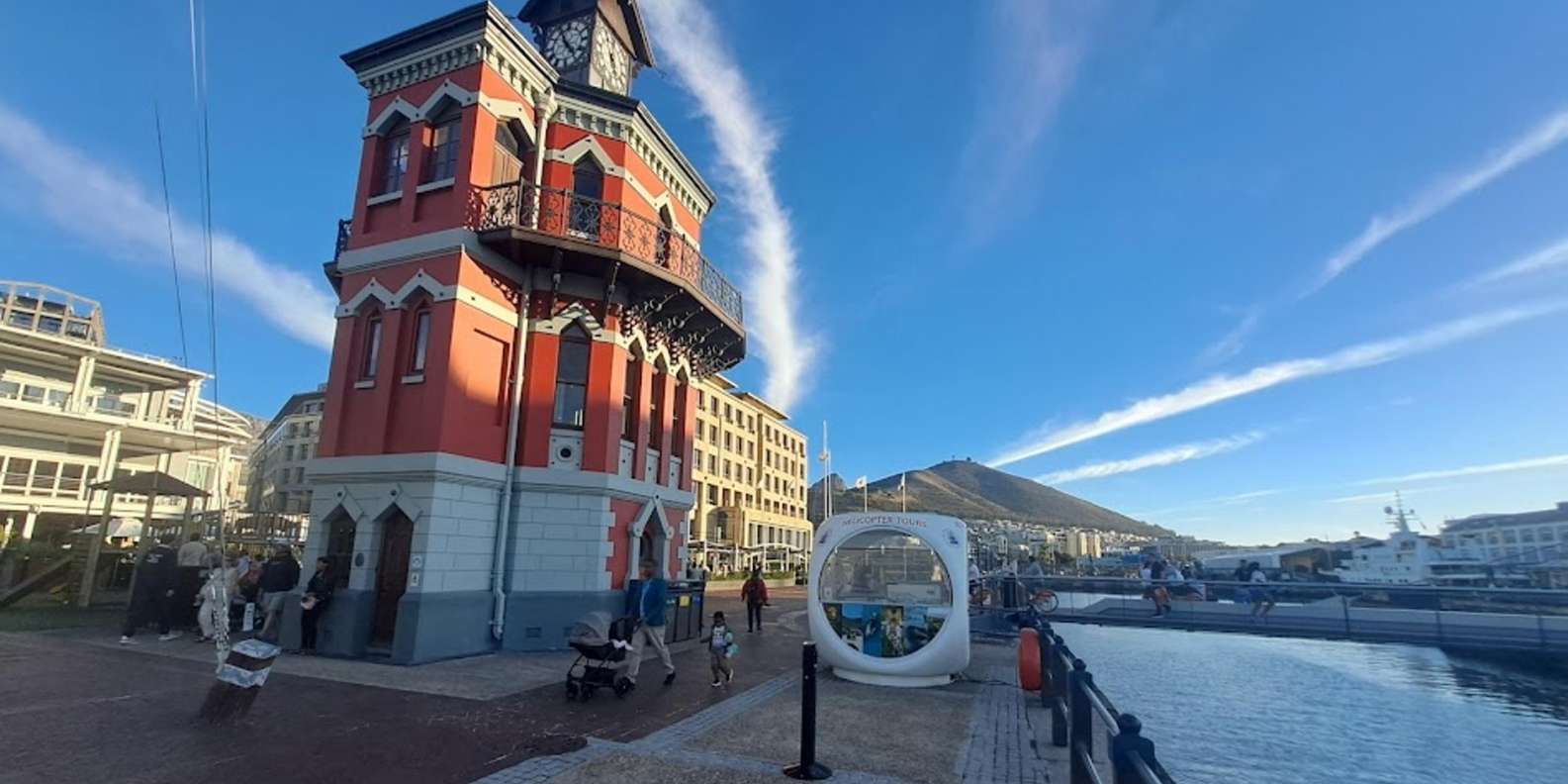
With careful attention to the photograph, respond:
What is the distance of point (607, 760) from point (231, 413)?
70.7 meters

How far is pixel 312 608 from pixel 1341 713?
1922 cm

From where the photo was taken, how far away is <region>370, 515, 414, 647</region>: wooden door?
13.6m

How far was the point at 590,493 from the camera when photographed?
624 inches

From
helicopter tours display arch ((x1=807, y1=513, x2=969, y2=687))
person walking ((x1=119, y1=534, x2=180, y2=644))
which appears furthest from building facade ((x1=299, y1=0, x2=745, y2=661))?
helicopter tours display arch ((x1=807, y1=513, x2=969, y2=687))

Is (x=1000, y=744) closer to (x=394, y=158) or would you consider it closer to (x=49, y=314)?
(x=394, y=158)

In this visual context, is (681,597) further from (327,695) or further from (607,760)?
(607,760)

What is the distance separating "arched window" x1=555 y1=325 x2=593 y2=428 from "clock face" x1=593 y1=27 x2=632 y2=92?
27.2ft

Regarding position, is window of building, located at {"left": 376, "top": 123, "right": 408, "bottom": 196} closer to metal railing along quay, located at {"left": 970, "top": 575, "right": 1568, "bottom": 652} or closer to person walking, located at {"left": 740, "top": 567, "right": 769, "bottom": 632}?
person walking, located at {"left": 740, "top": 567, "right": 769, "bottom": 632}

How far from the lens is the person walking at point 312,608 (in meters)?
13.4

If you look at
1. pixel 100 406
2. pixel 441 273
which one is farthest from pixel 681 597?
pixel 100 406

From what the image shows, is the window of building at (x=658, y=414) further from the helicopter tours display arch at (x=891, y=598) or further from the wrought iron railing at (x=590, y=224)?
the helicopter tours display arch at (x=891, y=598)

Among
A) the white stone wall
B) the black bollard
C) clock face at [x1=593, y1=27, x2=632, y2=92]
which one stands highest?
clock face at [x1=593, y1=27, x2=632, y2=92]

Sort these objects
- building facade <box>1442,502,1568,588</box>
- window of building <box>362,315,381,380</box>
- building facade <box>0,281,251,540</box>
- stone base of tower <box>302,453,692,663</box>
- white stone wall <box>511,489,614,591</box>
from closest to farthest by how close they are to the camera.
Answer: stone base of tower <box>302,453,692,663</box>
white stone wall <box>511,489,614,591</box>
window of building <box>362,315,381,380</box>
building facade <box>0,281,251,540</box>
building facade <box>1442,502,1568,588</box>

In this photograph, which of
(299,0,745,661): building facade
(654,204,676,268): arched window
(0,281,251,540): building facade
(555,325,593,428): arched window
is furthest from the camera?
(0,281,251,540): building facade
